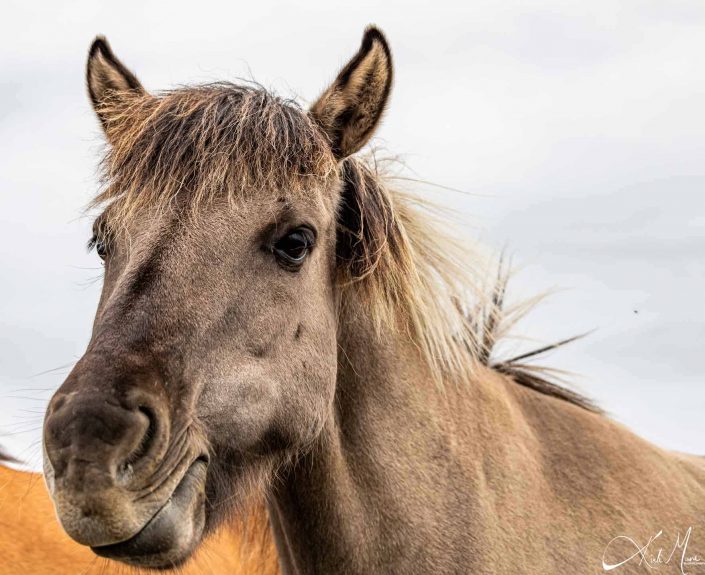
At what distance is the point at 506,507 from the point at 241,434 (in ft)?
4.70

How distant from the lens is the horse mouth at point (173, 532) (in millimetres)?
3008

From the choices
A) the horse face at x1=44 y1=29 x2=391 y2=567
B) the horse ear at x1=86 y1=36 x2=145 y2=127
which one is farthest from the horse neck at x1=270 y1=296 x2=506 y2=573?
the horse ear at x1=86 y1=36 x2=145 y2=127

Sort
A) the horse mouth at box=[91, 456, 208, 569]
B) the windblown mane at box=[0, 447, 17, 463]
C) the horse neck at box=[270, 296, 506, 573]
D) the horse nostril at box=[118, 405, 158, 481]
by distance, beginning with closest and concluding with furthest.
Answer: the horse nostril at box=[118, 405, 158, 481] < the horse mouth at box=[91, 456, 208, 569] < the horse neck at box=[270, 296, 506, 573] < the windblown mane at box=[0, 447, 17, 463]

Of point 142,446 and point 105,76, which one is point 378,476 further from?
point 105,76

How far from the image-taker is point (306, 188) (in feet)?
12.7

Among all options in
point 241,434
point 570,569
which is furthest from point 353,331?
point 570,569

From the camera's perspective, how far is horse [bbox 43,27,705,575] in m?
3.08

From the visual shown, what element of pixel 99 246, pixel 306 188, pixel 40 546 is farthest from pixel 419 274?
pixel 40 546

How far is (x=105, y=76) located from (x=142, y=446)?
244 centimetres

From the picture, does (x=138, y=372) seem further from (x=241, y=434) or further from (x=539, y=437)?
(x=539, y=437)
